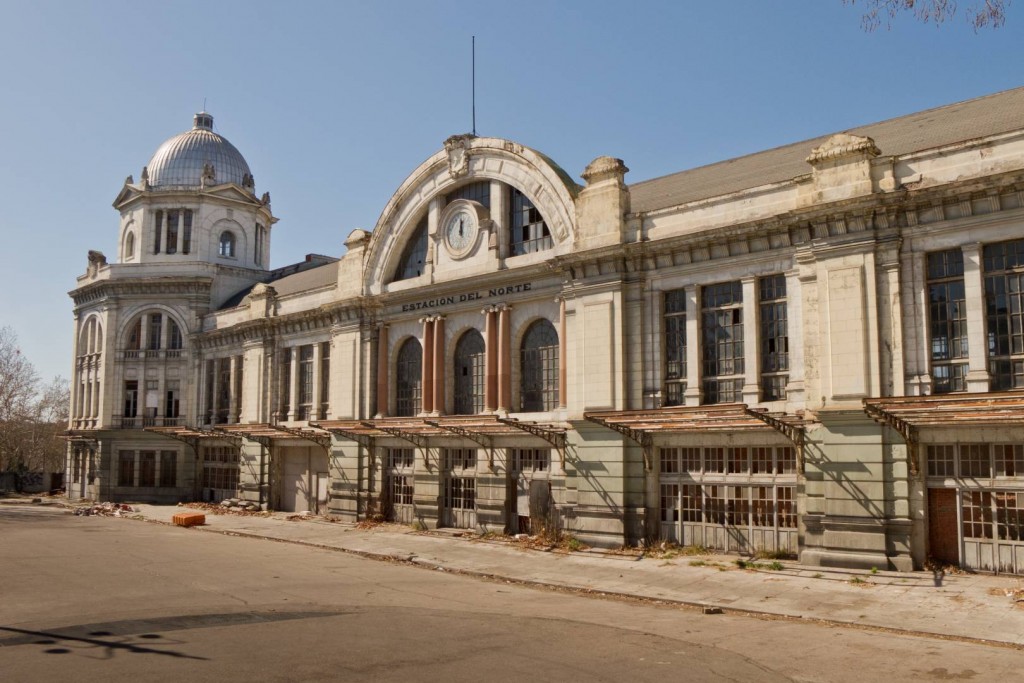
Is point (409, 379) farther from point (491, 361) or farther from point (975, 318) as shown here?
point (975, 318)

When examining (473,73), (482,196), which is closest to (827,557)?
(482,196)

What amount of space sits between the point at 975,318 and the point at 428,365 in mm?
17764

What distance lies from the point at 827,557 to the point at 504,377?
1174 cm

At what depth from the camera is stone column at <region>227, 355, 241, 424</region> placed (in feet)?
135

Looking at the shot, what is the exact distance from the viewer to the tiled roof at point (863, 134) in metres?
21.4

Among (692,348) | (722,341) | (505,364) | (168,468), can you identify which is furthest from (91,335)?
(722,341)

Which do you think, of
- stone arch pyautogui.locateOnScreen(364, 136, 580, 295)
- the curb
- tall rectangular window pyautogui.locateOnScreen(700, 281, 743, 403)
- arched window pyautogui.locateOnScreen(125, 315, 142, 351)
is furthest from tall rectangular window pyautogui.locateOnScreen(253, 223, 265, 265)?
tall rectangular window pyautogui.locateOnScreen(700, 281, 743, 403)

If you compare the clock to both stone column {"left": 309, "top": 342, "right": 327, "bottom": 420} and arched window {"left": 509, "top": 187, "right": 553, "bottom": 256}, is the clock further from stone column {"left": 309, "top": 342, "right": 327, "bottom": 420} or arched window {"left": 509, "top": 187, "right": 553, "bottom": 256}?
stone column {"left": 309, "top": 342, "right": 327, "bottom": 420}

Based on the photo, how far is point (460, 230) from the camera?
100 ft

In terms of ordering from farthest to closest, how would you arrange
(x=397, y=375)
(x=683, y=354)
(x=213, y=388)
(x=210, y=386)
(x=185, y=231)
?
(x=185, y=231), (x=210, y=386), (x=213, y=388), (x=397, y=375), (x=683, y=354)

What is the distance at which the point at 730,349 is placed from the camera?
23.0 metres

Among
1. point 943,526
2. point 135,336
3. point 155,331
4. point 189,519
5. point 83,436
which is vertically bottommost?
point 189,519

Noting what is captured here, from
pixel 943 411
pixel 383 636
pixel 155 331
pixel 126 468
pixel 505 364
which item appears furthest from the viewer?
pixel 155 331

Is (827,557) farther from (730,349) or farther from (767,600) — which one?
(730,349)
